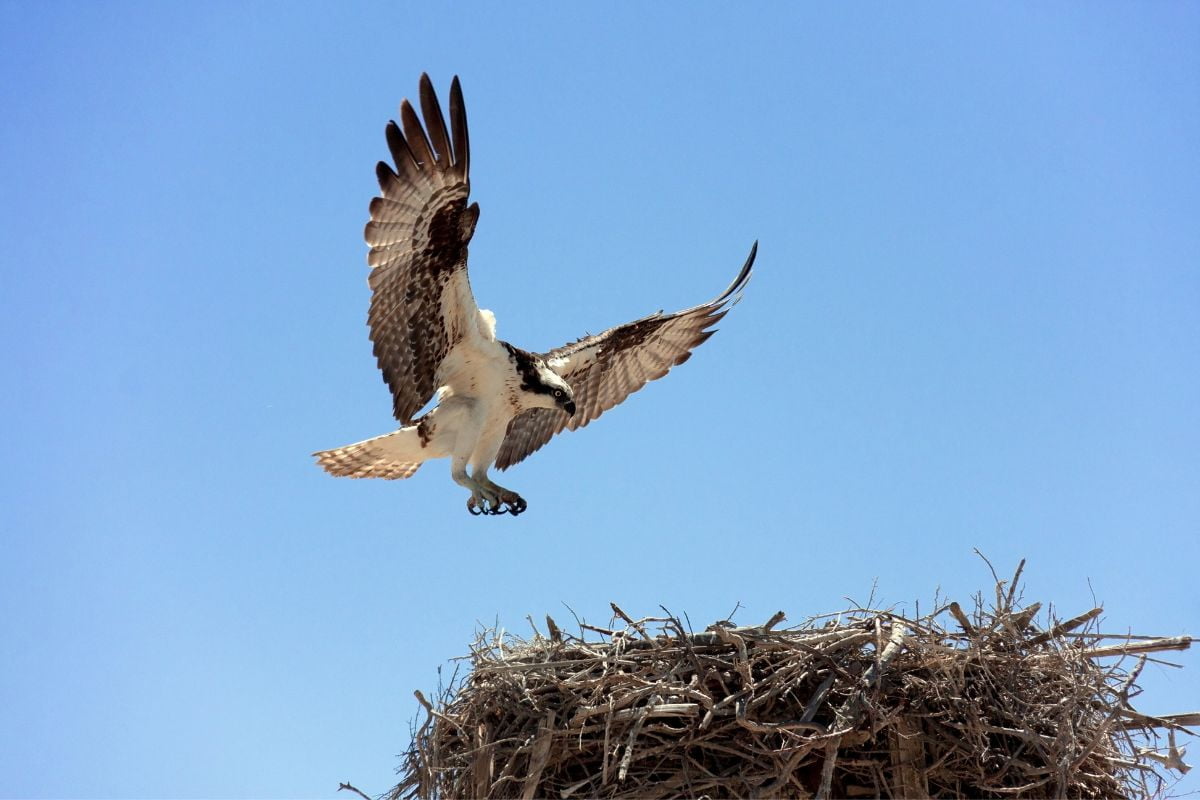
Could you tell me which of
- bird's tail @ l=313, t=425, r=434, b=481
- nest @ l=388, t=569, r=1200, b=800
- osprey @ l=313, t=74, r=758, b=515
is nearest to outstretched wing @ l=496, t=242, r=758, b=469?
osprey @ l=313, t=74, r=758, b=515

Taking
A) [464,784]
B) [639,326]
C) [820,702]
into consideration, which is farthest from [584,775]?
[639,326]

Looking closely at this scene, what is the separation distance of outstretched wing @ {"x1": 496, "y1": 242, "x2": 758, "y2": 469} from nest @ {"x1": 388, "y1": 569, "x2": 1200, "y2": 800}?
3.07 meters

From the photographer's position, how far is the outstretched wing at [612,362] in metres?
8.50

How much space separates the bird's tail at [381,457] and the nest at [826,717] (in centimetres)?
229

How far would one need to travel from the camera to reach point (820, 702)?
17.7ft

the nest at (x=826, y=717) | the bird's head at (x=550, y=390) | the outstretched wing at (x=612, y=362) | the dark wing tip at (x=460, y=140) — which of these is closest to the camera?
the nest at (x=826, y=717)

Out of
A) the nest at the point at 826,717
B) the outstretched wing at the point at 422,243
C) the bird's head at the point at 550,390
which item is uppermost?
the outstretched wing at the point at 422,243

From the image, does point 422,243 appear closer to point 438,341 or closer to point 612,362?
point 438,341

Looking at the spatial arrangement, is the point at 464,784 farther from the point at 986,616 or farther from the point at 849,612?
the point at 986,616

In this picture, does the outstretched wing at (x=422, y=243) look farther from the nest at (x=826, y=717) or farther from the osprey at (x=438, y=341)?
the nest at (x=826, y=717)

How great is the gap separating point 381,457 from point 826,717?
3542 mm

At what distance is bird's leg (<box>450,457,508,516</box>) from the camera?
737 centimetres

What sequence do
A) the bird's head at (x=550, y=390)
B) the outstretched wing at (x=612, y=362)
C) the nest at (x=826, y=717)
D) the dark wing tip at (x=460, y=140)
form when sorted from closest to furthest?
the nest at (x=826, y=717) → the dark wing tip at (x=460, y=140) → the bird's head at (x=550, y=390) → the outstretched wing at (x=612, y=362)

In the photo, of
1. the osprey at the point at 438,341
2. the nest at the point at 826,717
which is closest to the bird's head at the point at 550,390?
the osprey at the point at 438,341
